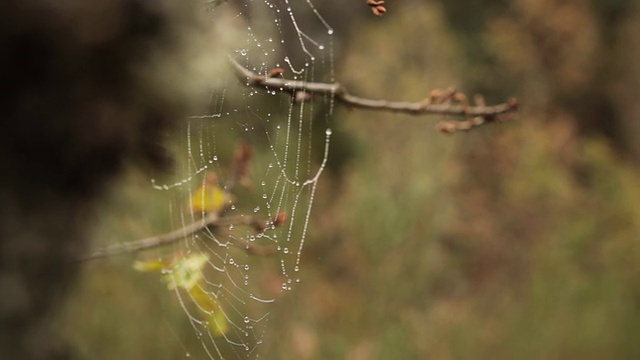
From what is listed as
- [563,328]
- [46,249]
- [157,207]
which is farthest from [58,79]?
[563,328]

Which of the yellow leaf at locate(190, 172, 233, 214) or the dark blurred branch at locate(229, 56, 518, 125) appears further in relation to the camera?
the yellow leaf at locate(190, 172, 233, 214)

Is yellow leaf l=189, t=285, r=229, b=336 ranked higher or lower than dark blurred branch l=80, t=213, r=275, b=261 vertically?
lower

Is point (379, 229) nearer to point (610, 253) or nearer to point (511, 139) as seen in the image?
point (610, 253)

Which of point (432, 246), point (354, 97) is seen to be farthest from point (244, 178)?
point (432, 246)

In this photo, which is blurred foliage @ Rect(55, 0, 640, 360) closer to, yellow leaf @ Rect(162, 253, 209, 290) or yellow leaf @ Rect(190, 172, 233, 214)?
yellow leaf @ Rect(190, 172, 233, 214)

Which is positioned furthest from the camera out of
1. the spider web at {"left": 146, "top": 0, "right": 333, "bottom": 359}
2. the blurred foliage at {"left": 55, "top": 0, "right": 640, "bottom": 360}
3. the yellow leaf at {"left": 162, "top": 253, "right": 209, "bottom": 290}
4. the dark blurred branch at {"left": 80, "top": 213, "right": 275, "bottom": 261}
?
the blurred foliage at {"left": 55, "top": 0, "right": 640, "bottom": 360}

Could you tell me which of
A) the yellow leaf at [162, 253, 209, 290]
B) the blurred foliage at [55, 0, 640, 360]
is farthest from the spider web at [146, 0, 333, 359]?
the blurred foliage at [55, 0, 640, 360]

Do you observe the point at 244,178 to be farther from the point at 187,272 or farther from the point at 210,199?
the point at 187,272

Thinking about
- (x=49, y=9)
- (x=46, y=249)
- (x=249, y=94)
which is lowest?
(x=46, y=249)

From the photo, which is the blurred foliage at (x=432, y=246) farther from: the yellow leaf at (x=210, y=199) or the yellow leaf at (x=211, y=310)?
the yellow leaf at (x=211, y=310)
